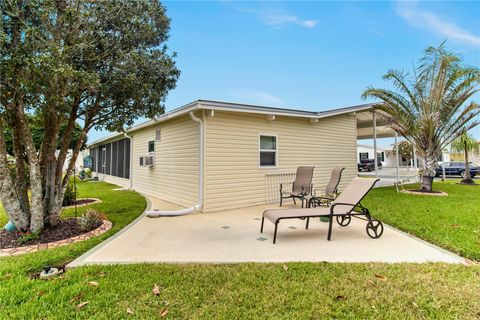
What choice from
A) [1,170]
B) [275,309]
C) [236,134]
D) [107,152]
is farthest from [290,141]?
[107,152]

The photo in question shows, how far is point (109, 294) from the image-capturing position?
2.47 meters

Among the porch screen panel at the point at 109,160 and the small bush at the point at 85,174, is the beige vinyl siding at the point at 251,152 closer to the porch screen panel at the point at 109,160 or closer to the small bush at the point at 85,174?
the porch screen panel at the point at 109,160

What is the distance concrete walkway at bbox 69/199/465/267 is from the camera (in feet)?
11.1

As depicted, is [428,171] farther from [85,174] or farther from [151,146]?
[85,174]

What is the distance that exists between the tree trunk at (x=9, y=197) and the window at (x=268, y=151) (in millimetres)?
5772

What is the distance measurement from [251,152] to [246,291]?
5.28 m

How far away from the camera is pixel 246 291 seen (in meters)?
2.50

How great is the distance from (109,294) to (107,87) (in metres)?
3.34

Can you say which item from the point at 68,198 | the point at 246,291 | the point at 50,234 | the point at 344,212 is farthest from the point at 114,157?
the point at 246,291

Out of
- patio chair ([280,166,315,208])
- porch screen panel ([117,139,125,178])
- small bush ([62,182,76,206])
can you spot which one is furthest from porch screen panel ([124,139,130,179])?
patio chair ([280,166,315,208])

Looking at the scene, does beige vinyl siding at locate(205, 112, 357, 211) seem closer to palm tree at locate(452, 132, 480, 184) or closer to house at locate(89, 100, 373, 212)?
house at locate(89, 100, 373, 212)

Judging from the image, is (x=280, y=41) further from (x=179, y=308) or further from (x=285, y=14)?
(x=179, y=308)

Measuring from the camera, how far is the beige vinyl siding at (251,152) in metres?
6.80

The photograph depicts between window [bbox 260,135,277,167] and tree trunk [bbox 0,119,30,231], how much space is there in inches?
227
